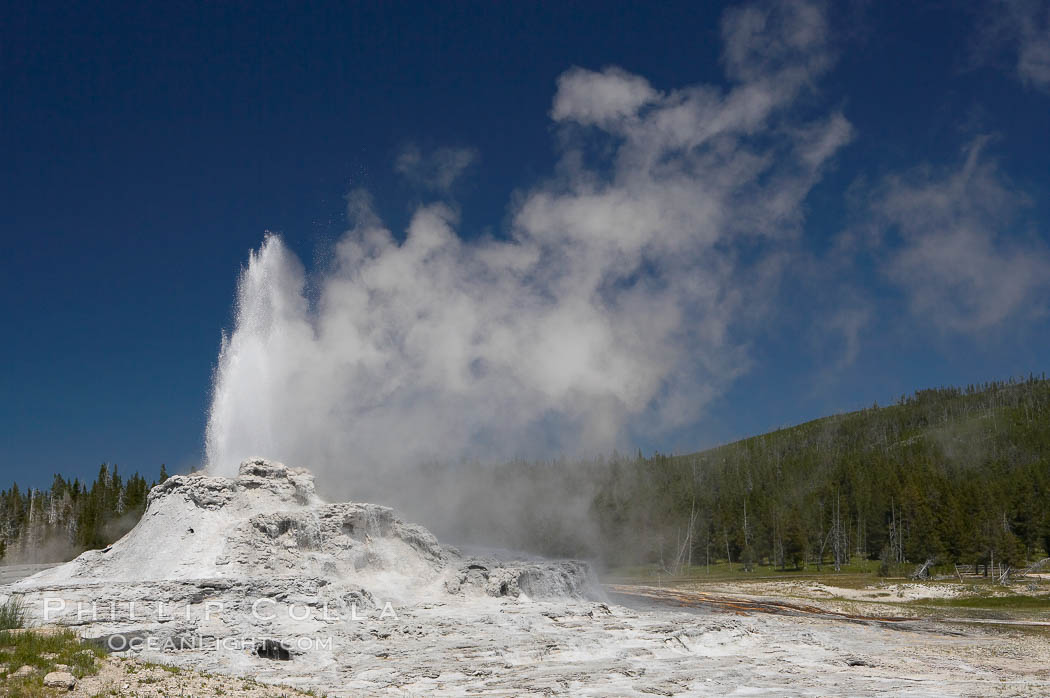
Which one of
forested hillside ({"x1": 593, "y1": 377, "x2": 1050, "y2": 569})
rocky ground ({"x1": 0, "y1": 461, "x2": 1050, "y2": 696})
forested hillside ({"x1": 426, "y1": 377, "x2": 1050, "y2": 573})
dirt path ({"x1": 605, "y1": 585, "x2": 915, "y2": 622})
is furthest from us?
forested hillside ({"x1": 426, "y1": 377, "x2": 1050, "y2": 573})

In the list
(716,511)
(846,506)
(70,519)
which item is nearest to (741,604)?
(716,511)

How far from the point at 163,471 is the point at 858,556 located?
80.1 metres

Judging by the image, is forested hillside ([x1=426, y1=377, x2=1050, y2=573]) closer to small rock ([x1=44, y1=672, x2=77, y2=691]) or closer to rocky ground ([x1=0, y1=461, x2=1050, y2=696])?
rocky ground ([x1=0, y1=461, x2=1050, y2=696])

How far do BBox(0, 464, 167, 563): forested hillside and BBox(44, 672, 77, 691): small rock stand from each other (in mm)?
67003

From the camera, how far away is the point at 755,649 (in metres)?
23.5

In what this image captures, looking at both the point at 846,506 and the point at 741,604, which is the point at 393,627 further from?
the point at 846,506

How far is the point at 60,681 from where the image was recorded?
12.4 meters

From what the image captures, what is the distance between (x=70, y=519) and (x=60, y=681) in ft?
279

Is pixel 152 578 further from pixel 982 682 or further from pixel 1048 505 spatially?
pixel 1048 505

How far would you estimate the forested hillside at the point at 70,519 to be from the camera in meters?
72.9

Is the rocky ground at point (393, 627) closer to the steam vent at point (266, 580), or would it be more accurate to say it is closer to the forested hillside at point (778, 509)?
the steam vent at point (266, 580)

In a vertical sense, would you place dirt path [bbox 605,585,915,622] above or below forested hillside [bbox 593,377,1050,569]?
below

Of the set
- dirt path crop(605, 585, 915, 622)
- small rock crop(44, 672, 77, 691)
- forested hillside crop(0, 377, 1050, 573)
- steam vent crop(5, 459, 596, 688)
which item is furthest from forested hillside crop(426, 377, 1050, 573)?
small rock crop(44, 672, 77, 691)

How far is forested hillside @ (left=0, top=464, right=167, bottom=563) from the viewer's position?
72.9m
